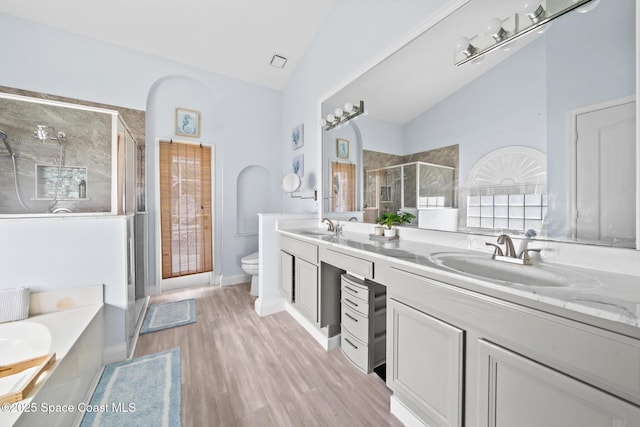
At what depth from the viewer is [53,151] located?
95.3 inches

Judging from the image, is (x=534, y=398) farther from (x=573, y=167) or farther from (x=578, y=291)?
(x=573, y=167)

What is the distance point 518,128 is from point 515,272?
0.71 m

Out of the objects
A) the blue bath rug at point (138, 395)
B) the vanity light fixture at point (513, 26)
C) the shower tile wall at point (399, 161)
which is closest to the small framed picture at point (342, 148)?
the shower tile wall at point (399, 161)

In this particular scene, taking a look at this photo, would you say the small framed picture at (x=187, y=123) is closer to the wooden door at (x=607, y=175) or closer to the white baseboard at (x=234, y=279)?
the white baseboard at (x=234, y=279)

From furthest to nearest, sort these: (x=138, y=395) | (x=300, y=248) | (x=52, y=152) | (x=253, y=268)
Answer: (x=253, y=268) → (x=52, y=152) → (x=300, y=248) → (x=138, y=395)

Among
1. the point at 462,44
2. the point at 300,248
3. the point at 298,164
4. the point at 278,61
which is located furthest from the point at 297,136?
the point at 462,44

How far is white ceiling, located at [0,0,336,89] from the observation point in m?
2.35

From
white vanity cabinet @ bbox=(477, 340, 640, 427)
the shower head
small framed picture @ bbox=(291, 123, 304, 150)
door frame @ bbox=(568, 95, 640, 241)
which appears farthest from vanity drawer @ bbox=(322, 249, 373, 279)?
the shower head

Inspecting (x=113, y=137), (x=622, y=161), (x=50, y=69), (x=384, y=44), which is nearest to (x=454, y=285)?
(x=622, y=161)

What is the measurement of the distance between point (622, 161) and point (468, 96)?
0.74 m

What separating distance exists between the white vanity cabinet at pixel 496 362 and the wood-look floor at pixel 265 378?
1.32 feet

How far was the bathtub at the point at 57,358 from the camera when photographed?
3.03ft

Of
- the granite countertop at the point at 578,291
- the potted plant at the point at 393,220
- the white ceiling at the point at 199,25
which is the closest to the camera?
the granite countertop at the point at 578,291

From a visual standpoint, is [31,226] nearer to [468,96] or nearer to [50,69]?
[50,69]
